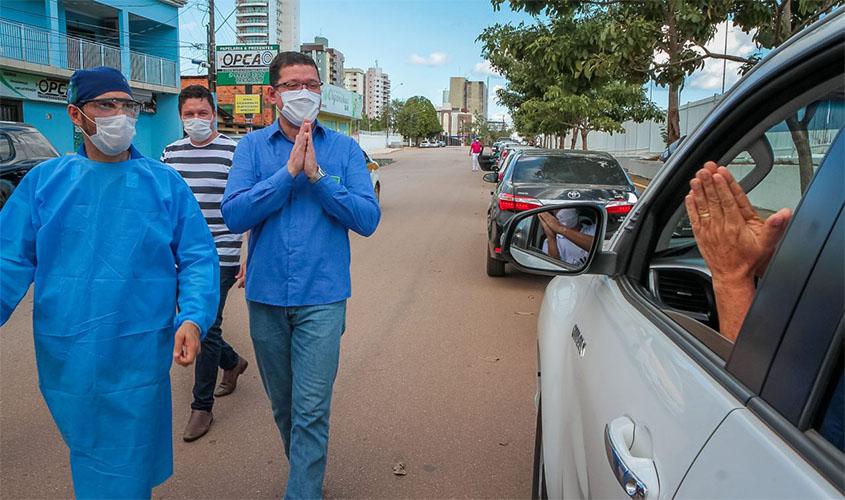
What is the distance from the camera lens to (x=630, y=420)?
4.61ft

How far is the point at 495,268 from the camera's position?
8289 mm

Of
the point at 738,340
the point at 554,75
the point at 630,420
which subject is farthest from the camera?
the point at 554,75

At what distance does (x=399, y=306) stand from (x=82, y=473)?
4722 millimetres

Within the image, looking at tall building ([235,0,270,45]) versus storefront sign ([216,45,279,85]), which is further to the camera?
tall building ([235,0,270,45])

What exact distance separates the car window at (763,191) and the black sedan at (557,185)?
16.6ft

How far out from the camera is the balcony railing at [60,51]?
69.3 ft

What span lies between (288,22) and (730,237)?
138397mm

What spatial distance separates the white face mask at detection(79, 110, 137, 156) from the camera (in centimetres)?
227

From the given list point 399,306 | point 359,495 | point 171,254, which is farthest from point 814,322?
point 399,306

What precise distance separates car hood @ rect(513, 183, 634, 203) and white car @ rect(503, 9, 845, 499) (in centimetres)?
541

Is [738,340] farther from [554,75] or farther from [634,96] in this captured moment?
[634,96]

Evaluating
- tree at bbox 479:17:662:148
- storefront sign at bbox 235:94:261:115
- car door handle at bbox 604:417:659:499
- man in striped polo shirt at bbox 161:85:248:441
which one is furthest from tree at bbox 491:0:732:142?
storefront sign at bbox 235:94:261:115

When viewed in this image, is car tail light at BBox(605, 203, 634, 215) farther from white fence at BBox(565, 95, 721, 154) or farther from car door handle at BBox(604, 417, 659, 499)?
white fence at BBox(565, 95, 721, 154)

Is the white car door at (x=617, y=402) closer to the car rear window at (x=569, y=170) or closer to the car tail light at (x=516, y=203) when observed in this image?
the car tail light at (x=516, y=203)
